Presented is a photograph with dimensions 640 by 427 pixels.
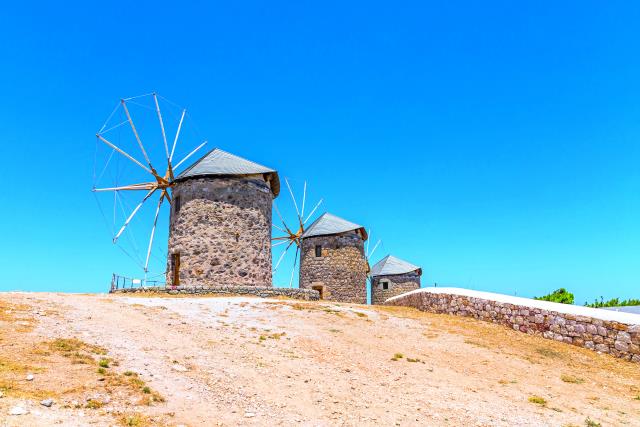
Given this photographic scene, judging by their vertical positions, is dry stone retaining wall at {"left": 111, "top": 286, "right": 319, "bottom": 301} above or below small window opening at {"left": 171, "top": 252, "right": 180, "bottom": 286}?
below

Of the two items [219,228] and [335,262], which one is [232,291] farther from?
[335,262]

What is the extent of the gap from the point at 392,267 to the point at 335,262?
10124mm

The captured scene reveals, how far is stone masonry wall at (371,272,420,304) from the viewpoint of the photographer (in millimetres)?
42281

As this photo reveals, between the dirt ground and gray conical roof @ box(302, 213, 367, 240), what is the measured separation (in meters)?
21.6

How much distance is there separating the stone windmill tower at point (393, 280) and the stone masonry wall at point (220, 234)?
19682 mm

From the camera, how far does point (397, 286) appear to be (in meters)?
42.4

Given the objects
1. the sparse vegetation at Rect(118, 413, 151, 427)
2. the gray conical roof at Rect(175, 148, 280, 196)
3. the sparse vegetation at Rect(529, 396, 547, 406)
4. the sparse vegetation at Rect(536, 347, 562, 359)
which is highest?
the gray conical roof at Rect(175, 148, 280, 196)

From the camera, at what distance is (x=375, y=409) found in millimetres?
7398

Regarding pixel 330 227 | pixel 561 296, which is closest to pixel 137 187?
pixel 330 227

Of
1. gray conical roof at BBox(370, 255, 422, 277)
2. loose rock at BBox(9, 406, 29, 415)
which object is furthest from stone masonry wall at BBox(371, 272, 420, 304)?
loose rock at BBox(9, 406, 29, 415)

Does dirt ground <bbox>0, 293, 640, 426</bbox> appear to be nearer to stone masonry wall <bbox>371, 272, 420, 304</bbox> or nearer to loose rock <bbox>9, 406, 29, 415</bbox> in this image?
loose rock <bbox>9, 406, 29, 415</bbox>

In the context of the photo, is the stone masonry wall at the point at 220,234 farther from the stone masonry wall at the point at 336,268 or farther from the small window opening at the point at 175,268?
the stone masonry wall at the point at 336,268

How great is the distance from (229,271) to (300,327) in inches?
460

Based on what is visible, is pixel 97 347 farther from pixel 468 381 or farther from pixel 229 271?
pixel 229 271
